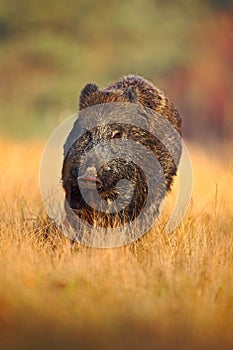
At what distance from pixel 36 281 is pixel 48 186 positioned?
10.9 feet

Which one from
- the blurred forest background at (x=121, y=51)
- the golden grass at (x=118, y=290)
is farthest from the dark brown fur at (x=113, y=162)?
the blurred forest background at (x=121, y=51)

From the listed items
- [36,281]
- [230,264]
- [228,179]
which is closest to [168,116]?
[228,179]

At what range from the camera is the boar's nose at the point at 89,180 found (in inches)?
235

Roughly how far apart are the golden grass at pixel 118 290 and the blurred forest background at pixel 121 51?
1714 centimetres

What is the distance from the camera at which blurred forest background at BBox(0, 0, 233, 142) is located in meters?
24.3

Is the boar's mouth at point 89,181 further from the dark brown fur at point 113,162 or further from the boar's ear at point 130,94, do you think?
the boar's ear at point 130,94

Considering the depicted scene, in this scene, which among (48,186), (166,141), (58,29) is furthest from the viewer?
(58,29)

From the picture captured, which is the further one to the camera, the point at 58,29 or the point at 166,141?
the point at 58,29

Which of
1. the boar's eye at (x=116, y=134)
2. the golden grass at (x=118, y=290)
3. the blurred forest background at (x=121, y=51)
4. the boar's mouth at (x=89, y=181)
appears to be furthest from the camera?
the blurred forest background at (x=121, y=51)

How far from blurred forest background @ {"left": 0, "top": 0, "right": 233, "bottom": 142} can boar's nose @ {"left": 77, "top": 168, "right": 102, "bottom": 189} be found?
675 inches

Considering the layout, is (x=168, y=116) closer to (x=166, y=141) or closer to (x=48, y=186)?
(x=166, y=141)

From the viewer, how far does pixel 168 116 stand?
7.86 metres

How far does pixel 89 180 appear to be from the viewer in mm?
6012

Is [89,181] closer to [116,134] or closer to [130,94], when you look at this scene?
[116,134]
